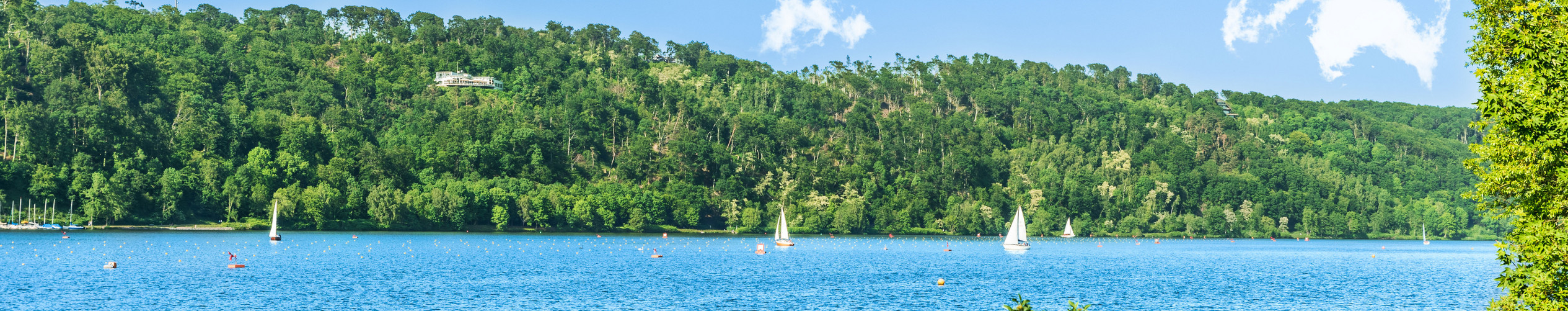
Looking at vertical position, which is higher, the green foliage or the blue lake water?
the green foliage

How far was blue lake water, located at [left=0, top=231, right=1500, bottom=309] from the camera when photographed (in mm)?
56469

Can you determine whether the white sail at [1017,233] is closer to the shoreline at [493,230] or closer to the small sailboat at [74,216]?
the shoreline at [493,230]

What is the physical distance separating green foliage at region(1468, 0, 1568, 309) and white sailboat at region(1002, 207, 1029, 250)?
9553cm

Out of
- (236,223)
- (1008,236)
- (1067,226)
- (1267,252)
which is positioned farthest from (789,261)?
(1067,226)

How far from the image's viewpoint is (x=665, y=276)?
7444 cm

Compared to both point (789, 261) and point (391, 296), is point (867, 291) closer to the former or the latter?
point (391, 296)

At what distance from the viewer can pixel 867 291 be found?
64688mm

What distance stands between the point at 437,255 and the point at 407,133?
106738 millimetres

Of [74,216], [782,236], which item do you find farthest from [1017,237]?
[74,216]

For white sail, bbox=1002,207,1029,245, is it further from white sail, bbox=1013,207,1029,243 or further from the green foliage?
the green foliage

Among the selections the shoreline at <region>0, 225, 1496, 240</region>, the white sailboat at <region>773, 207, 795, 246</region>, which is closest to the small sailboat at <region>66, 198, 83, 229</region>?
the shoreline at <region>0, 225, 1496, 240</region>

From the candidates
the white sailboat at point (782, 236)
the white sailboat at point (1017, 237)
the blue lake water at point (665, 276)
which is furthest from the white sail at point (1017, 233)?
the white sailboat at point (782, 236)

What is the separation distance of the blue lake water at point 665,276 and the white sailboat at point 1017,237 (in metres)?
3.27

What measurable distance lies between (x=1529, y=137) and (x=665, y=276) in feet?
179
